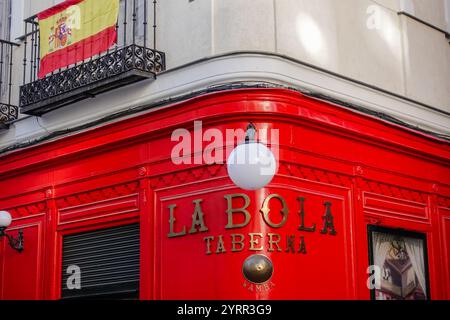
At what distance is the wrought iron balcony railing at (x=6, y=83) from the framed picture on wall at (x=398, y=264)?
19.6 feet

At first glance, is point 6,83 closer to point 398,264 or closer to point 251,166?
point 398,264

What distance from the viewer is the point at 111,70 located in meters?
12.3

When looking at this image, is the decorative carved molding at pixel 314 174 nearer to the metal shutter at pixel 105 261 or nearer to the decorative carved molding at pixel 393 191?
the decorative carved molding at pixel 393 191

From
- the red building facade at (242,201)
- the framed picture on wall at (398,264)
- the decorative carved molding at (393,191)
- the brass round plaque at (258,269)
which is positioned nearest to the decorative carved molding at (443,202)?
the red building facade at (242,201)

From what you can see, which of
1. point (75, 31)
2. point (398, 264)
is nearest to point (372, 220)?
point (398, 264)

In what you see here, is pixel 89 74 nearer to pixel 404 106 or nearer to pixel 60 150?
pixel 60 150

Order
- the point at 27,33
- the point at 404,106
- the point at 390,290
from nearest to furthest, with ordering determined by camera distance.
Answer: the point at 390,290 → the point at 404,106 → the point at 27,33

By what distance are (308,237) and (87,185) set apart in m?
3.45

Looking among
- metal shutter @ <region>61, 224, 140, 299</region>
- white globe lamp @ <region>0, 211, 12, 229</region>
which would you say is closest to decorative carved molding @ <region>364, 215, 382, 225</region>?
metal shutter @ <region>61, 224, 140, 299</region>

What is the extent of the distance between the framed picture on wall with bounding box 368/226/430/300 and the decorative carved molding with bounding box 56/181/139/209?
3206 mm

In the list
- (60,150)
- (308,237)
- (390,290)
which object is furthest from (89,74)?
(390,290)

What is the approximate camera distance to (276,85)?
1124cm

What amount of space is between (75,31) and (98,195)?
2.38 m

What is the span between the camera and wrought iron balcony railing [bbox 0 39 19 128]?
1443 cm
